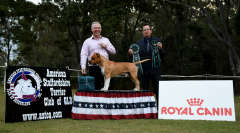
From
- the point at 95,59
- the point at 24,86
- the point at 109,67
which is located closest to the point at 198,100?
the point at 109,67

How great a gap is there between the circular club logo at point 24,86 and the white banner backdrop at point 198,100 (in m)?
2.86

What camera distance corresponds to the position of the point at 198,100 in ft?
16.3

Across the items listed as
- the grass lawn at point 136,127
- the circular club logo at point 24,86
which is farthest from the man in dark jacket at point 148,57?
the circular club logo at point 24,86

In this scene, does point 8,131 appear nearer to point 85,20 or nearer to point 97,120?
point 97,120

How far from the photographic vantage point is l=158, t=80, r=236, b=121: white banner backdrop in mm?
4789

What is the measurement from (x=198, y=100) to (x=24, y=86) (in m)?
3.85

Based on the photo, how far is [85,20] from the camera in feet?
63.2

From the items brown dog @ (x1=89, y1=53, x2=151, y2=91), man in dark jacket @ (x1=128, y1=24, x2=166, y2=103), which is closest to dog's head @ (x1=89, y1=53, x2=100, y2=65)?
brown dog @ (x1=89, y1=53, x2=151, y2=91)

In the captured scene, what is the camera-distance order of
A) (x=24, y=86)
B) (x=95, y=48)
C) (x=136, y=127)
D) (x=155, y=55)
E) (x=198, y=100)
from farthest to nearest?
(x=155, y=55), (x=95, y=48), (x=198, y=100), (x=24, y=86), (x=136, y=127)

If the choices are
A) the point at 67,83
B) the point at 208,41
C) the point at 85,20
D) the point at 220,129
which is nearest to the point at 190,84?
the point at 220,129

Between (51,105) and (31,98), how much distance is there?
1.67 feet

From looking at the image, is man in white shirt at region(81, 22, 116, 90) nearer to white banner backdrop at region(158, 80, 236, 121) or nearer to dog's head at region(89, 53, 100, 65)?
dog's head at region(89, 53, 100, 65)

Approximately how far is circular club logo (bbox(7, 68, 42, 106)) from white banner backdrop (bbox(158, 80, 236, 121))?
9.38 ft

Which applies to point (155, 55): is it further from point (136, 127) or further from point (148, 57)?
point (136, 127)
